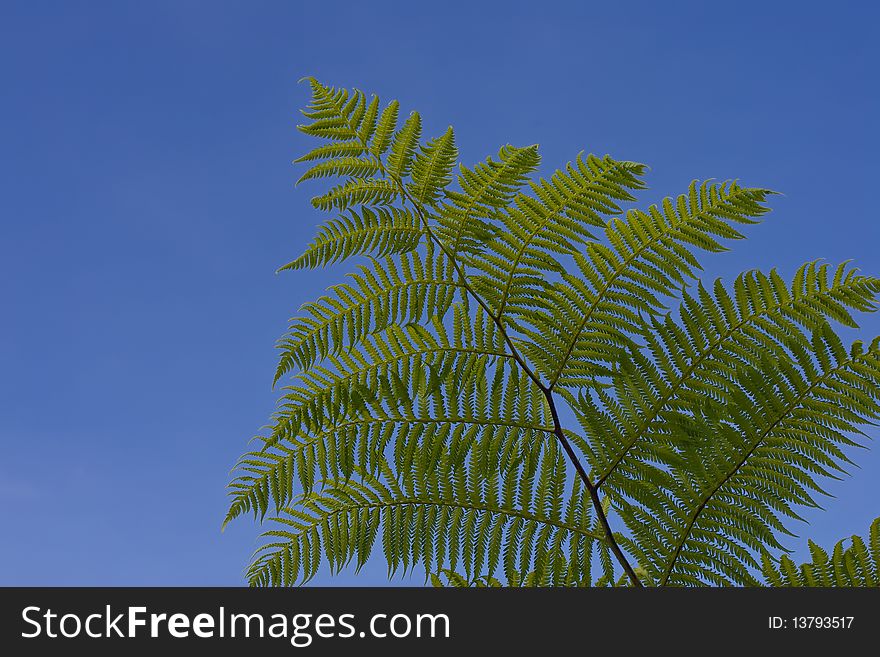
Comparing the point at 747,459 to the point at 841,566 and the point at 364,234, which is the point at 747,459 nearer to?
the point at 841,566

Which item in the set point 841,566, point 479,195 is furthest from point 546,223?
point 841,566

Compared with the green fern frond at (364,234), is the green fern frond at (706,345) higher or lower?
lower

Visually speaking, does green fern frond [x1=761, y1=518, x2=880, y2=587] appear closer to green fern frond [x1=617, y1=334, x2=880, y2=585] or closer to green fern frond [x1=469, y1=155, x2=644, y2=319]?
green fern frond [x1=617, y1=334, x2=880, y2=585]

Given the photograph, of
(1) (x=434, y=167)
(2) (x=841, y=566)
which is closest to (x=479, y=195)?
(1) (x=434, y=167)

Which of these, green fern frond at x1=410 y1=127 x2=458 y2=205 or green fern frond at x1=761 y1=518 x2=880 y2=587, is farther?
green fern frond at x1=410 y1=127 x2=458 y2=205

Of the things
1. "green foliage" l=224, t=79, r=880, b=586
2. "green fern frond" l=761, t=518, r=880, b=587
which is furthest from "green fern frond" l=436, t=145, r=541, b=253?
"green fern frond" l=761, t=518, r=880, b=587

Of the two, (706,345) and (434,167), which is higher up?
(434,167)

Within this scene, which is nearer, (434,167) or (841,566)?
(841,566)

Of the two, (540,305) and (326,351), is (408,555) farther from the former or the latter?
(540,305)

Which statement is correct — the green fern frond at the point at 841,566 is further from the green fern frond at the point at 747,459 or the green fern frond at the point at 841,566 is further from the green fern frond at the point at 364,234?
the green fern frond at the point at 364,234

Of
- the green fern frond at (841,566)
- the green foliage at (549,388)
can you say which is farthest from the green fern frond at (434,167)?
the green fern frond at (841,566)

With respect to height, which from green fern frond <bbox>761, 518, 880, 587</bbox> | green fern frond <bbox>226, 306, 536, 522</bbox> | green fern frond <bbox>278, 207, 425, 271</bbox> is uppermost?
green fern frond <bbox>278, 207, 425, 271</bbox>

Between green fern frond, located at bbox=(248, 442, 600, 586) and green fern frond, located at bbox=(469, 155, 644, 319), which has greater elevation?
green fern frond, located at bbox=(469, 155, 644, 319)
